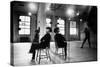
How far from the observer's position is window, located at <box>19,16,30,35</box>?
4523 millimetres

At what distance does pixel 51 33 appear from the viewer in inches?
193

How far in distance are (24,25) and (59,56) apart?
1.54 m

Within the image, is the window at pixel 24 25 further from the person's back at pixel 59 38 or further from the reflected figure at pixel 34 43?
the person's back at pixel 59 38

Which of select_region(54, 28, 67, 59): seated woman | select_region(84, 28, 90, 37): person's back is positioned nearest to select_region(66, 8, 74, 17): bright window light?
select_region(54, 28, 67, 59): seated woman

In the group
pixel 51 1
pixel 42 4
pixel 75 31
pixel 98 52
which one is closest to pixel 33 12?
pixel 42 4

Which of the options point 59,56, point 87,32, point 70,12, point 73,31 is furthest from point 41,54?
point 87,32

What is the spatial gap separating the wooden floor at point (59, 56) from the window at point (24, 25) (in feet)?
1.21

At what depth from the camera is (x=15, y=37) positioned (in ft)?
14.6

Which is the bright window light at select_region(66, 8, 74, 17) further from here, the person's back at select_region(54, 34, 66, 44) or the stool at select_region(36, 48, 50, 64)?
the stool at select_region(36, 48, 50, 64)

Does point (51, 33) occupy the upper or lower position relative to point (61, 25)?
lower

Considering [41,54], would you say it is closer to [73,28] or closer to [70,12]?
[73,28]

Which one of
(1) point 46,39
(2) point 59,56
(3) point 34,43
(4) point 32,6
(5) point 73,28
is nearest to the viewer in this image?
(4) point 32,6
